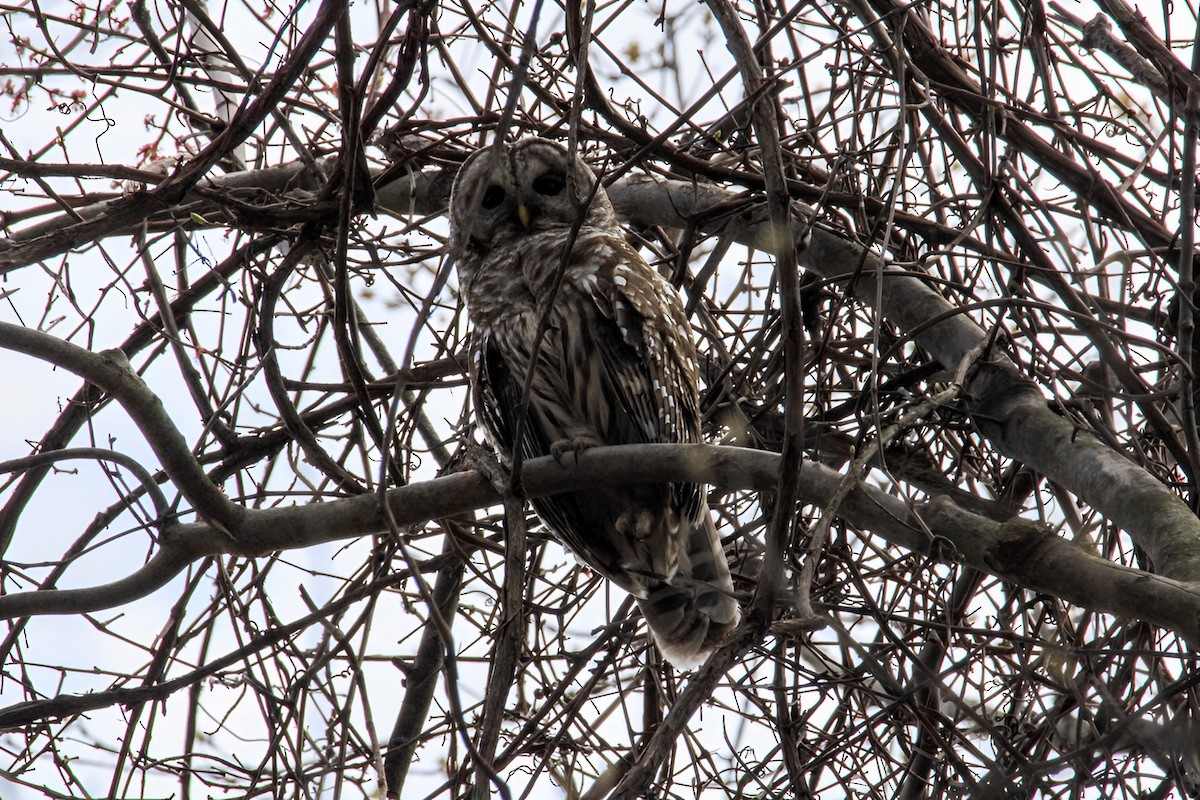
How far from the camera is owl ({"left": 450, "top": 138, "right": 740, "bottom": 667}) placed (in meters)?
3.50

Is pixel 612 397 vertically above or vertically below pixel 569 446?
above

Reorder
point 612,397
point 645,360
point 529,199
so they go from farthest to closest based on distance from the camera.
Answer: point 529,199 < point 612,397 < point 645,360

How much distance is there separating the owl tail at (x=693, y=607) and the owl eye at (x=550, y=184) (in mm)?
1355

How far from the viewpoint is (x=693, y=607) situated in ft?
11.7

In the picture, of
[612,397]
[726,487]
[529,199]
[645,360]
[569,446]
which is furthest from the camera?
[529,199]

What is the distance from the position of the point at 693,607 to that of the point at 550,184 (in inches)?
65.6

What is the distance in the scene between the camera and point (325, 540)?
9.02 feet

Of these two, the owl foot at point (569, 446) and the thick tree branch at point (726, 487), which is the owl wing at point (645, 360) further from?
the thick tree branch at point (726, 487)

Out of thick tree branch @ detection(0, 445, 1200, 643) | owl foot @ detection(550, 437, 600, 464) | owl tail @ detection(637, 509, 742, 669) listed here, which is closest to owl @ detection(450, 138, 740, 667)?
owl tail @ detection(637, 509, 742, 669)

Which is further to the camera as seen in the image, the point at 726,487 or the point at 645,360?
the point at 645,360

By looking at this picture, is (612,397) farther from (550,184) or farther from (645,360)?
(550,184)

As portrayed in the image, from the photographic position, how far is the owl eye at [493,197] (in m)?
4.12

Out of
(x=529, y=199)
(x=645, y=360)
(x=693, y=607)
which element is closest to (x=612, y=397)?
(x=645, y=360)

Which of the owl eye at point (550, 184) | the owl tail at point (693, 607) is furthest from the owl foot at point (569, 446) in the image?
the owl eye at point (550, 184)
